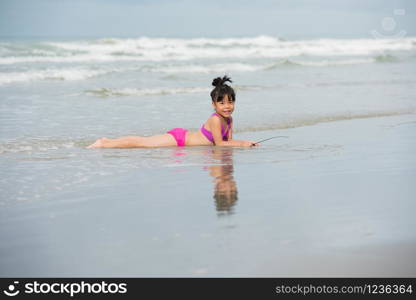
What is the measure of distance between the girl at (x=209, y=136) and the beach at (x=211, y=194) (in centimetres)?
19

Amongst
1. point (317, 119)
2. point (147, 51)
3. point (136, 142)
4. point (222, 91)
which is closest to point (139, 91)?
point (317, 119)

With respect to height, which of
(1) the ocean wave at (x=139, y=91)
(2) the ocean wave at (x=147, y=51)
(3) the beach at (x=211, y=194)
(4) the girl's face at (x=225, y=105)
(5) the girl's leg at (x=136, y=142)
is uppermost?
(2) the ocean wave at (x=147, y=51)

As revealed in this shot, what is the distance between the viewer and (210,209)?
4.94m

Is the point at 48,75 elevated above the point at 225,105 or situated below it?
above

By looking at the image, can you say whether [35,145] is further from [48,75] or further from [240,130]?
[48,75]

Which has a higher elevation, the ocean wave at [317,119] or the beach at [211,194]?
the ocean wave at [317,119]

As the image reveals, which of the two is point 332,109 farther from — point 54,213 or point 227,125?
point 54,213

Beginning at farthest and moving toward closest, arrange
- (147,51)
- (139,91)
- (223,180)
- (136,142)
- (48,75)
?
(147,51) → (48,75) → (139,91) → (136,142) → (223,180)

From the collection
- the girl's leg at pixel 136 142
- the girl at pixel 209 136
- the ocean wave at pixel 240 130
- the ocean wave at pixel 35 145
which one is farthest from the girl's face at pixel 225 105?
the ocean wave at pixel 35 145

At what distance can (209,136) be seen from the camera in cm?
834

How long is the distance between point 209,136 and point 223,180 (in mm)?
2314

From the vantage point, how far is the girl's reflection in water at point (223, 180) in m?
5.07

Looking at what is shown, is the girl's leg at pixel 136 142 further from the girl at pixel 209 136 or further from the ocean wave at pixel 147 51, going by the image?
the ocean wave at pixel 147 51

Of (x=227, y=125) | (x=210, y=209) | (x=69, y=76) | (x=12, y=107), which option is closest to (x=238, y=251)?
(x=210, y=209)
